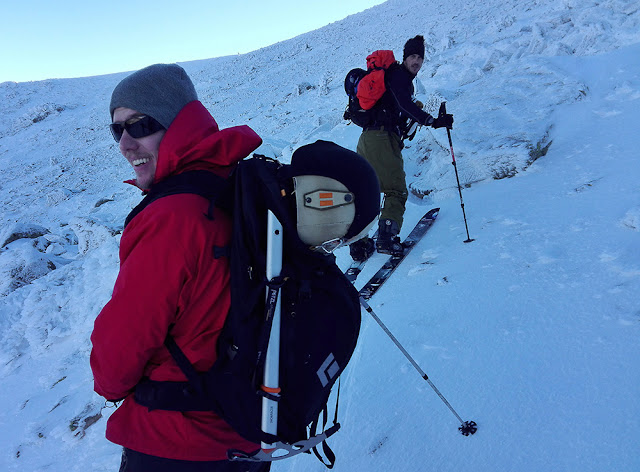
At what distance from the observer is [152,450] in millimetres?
1346

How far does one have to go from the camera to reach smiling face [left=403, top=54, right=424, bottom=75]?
14.2ft

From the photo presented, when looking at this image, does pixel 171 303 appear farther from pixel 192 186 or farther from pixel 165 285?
pixel 192 186

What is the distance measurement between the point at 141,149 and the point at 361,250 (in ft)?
11.6

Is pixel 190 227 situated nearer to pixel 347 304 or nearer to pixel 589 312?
pixel 347 304

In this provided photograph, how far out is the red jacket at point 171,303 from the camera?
1222mm

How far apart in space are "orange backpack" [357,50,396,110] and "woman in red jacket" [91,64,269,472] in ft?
10.3

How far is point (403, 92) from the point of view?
4.31 metres

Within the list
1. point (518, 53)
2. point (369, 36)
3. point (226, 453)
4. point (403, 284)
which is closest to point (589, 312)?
point (403, 284)

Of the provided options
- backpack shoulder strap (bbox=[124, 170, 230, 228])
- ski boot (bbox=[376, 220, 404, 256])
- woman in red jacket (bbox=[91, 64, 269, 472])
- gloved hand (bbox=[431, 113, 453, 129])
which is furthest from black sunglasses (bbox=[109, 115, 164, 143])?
gloved hand (bbox=[431, 113, 453, 129])

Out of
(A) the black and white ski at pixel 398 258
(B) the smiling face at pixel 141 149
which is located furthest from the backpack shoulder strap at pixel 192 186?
(A) the black and white ski at pixel 398 258

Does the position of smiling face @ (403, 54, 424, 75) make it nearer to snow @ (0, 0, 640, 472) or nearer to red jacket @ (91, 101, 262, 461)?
snow @ (0, 0, 640, 472)

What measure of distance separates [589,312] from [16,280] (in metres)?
9.34

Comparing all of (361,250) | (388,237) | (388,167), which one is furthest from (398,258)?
(388,167)

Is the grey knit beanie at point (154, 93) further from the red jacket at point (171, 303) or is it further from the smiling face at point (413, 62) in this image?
the smiling face at point (413, 62)
